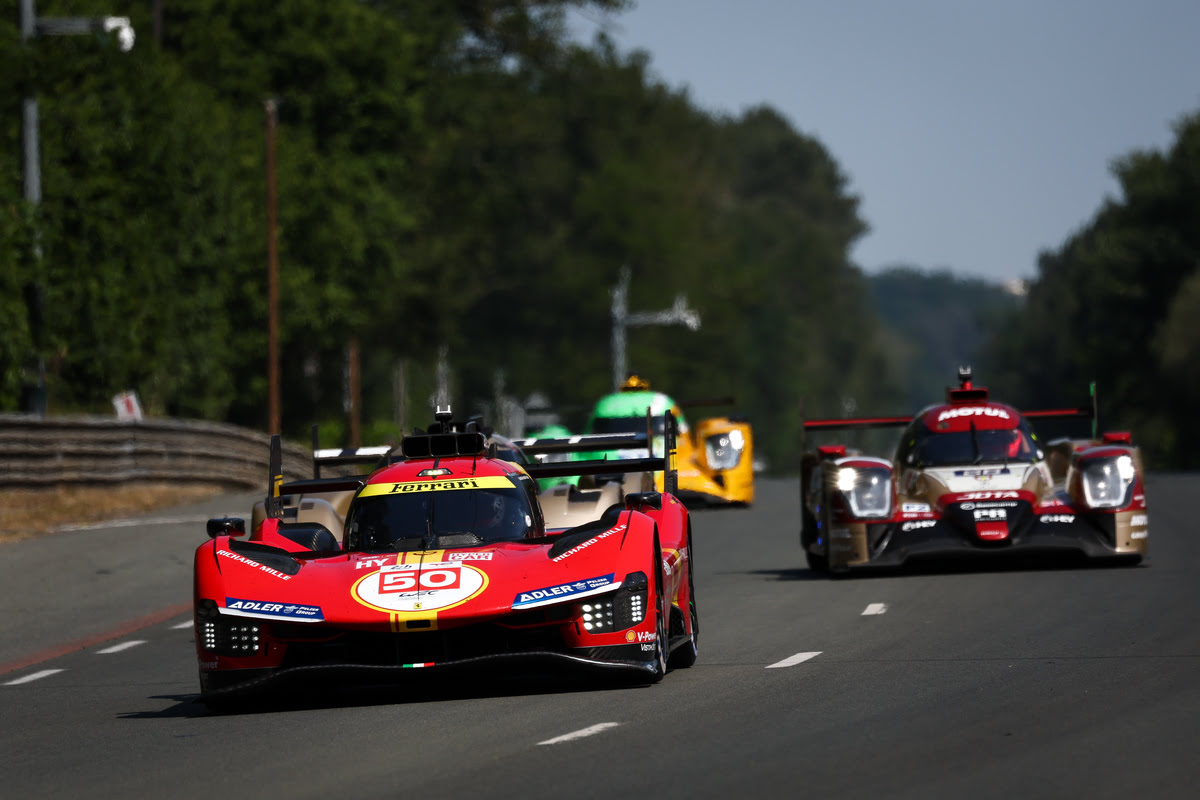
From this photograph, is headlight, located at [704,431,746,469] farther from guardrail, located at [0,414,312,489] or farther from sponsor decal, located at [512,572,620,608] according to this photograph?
sponsor decal, located at [512,572,620,608]

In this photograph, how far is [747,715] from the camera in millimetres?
9898

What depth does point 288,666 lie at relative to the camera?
11.0 meters

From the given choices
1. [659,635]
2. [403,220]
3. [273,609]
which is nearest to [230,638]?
[273,609]

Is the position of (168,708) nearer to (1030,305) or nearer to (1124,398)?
(1124,398)

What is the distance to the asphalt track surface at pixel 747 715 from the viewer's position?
814 centimetres

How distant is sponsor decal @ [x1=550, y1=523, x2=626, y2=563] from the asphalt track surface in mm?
695

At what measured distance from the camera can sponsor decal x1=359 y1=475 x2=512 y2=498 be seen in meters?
12.3

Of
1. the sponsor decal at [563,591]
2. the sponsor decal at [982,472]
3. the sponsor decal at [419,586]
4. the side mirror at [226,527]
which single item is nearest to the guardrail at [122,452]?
the sponsor decal at [982,472]

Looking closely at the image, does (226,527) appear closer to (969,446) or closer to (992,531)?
(992,531)

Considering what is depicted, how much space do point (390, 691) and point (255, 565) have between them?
1111 millimetres

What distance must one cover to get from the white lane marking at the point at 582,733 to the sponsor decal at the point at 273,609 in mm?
1814

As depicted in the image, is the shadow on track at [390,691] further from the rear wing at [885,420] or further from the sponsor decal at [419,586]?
the rear wing at [885,420]

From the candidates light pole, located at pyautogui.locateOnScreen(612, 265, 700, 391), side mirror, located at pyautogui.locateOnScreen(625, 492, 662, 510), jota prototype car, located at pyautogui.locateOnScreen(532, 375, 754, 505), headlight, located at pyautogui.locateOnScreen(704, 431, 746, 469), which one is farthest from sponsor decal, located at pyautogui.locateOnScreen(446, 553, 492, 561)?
light pole, located at pyautogui.locateOnScreen(612, 265, 700, 391)

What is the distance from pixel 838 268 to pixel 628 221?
4158 cm
